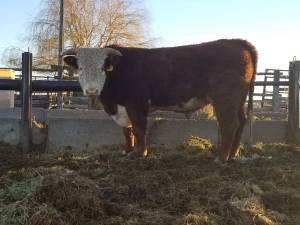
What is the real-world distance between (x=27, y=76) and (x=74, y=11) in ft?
94.7

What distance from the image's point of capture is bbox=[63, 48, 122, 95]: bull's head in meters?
6.84

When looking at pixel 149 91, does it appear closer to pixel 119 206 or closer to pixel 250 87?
pixel 250 87

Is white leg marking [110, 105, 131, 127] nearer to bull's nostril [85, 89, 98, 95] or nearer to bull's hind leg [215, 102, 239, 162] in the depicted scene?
bull's nostril [85, 89, 98, 95]

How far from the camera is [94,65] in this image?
22.7 feet

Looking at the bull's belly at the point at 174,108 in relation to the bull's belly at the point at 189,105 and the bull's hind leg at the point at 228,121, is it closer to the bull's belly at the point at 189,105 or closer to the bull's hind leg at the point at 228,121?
the bull's belly at the point at 189,105

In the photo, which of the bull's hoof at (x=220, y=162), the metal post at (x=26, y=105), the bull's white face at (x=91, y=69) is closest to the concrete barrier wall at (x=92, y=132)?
the metal post at (x=26, y=105)

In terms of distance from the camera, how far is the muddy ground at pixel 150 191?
4.02 metres

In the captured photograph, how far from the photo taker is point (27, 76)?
8.01 m

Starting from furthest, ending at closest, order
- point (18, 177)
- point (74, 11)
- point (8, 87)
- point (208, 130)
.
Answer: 1. point (74, 11)
2. point (208, 130)
3. point (8, 87)
4. point (18, 177)

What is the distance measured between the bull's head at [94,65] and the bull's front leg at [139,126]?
582 mm

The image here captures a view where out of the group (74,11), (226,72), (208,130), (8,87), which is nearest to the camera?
(226,72)

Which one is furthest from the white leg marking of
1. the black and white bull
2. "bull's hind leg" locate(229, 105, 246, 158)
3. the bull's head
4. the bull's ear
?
"bull's hind leg" locate(229, 105, 246, 158)

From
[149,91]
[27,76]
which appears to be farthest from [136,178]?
[27,76]

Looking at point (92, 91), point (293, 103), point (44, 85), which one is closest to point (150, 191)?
point (92, 91)
